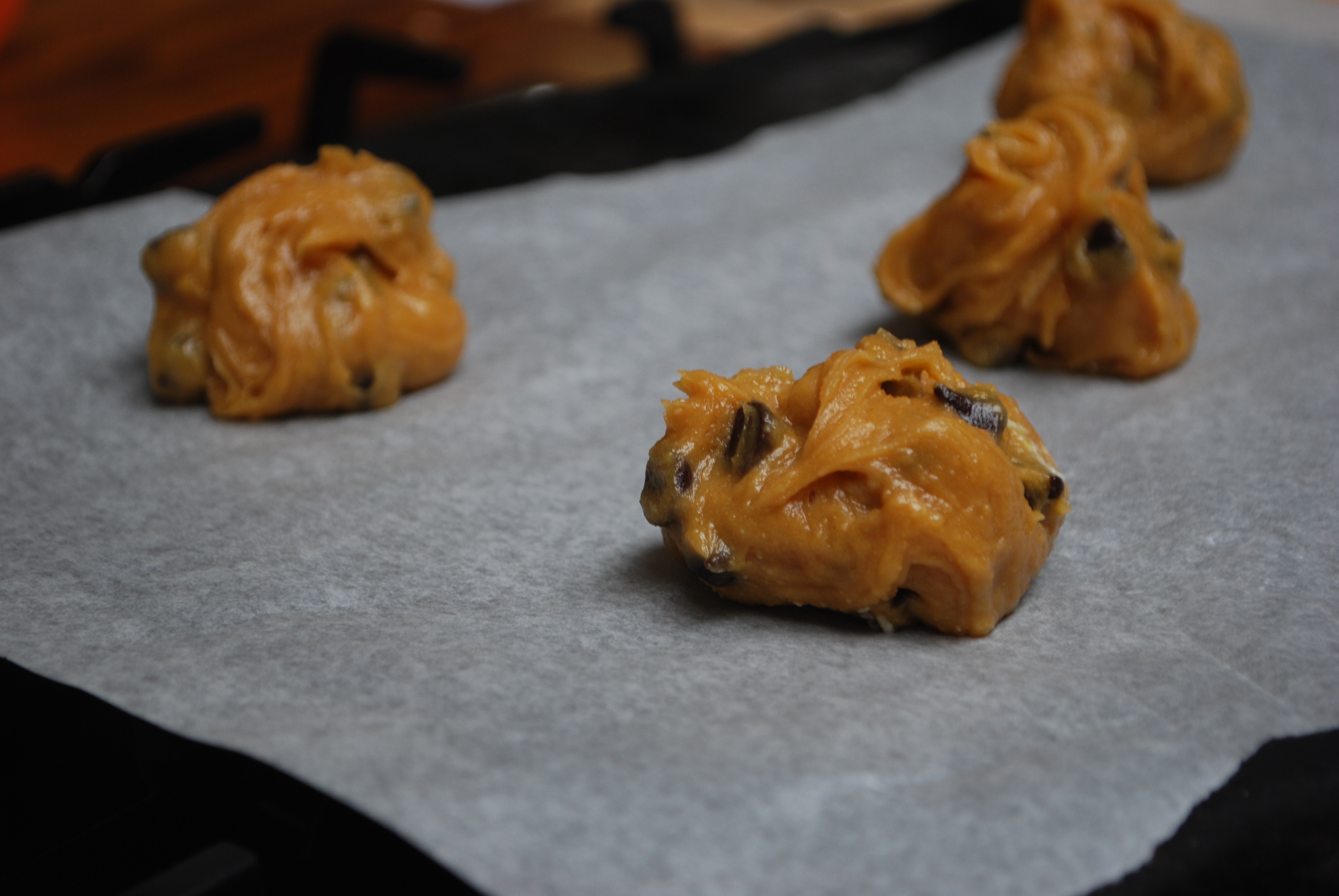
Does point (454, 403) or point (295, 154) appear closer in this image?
point (454, 403)

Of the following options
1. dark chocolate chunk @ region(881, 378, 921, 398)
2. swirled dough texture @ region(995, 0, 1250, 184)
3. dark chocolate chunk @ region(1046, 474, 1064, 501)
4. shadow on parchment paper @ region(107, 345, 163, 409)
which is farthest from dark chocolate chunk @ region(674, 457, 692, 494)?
swirled dough texture @ region(995, 0, 1250, 184)

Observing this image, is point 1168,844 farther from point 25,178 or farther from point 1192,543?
point 25,178

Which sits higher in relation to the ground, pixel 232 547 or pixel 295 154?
pixel 232 547

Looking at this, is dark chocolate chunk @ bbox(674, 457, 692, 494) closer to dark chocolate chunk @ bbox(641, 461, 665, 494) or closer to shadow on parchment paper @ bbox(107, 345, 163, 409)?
dark chocolate chunk @ bbox(641, 461, 665, 494)

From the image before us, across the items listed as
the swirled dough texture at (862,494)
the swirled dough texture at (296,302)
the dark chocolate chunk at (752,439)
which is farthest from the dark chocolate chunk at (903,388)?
the swirled dough texture at (296,302)

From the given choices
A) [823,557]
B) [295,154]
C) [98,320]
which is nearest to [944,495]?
[823,557]
